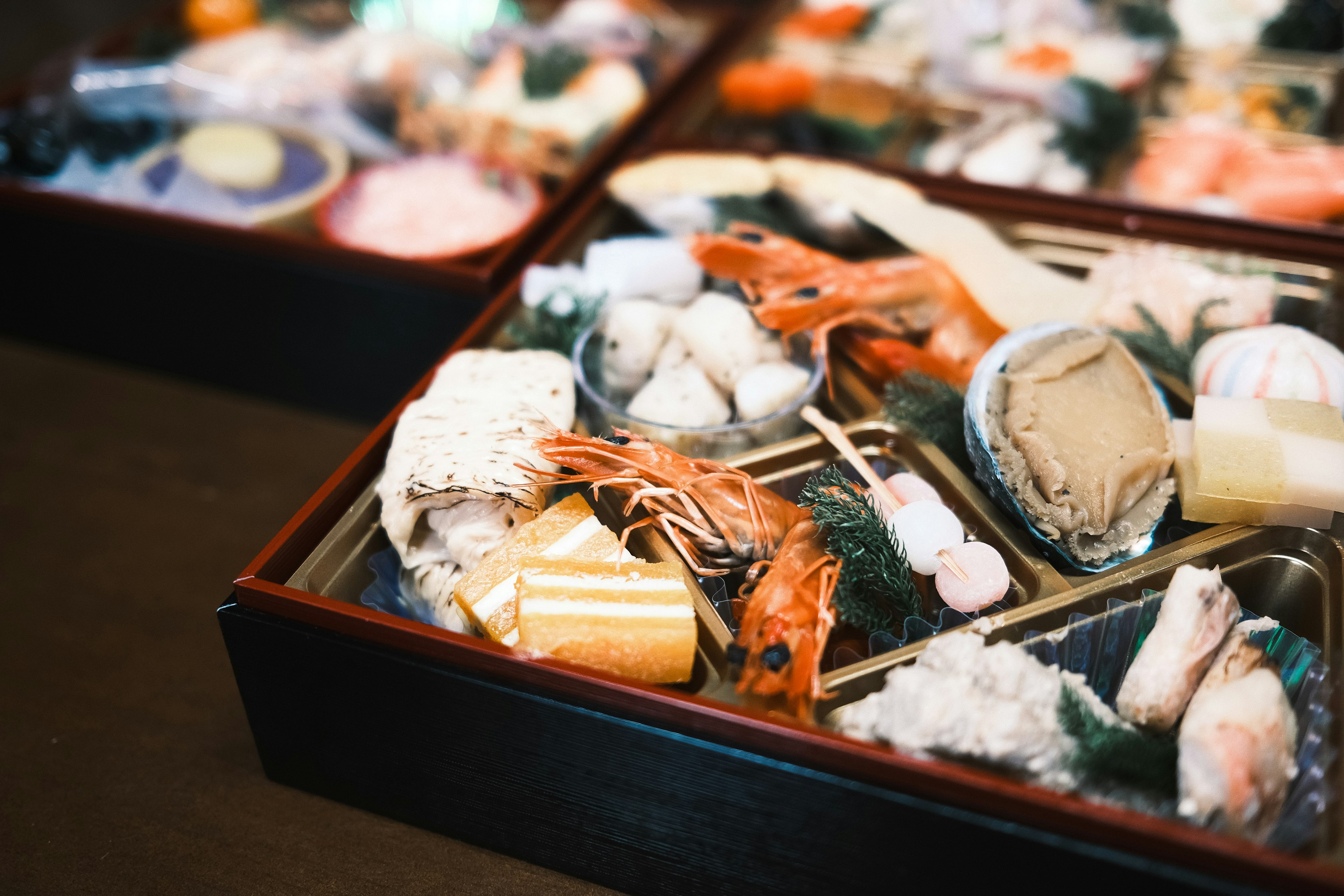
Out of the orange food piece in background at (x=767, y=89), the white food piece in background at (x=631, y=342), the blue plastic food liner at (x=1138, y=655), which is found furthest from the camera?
the orange food piece in background at (x=767, y=89)

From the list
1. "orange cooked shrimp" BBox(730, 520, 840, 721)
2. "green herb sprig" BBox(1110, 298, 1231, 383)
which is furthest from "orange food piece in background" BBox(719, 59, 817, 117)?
"orange cooked shrimp" BBox(730, 520, 840, 721)

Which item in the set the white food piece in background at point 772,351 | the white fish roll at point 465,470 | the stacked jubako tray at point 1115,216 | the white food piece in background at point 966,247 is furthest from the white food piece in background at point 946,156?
the white fish roll at point 465,470

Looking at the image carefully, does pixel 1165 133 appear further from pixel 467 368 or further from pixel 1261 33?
pixel 467 368

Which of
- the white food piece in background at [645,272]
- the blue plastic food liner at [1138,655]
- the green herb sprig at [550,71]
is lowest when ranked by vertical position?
the blue plastic food liner at [1138,655]

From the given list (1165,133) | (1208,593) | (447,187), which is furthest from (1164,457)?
(447,187)

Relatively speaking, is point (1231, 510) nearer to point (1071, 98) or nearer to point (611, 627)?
point (611, 627)

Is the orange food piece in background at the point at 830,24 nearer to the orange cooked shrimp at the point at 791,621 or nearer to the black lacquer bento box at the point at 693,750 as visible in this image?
the black lacquer bento box at the point at 693,750
